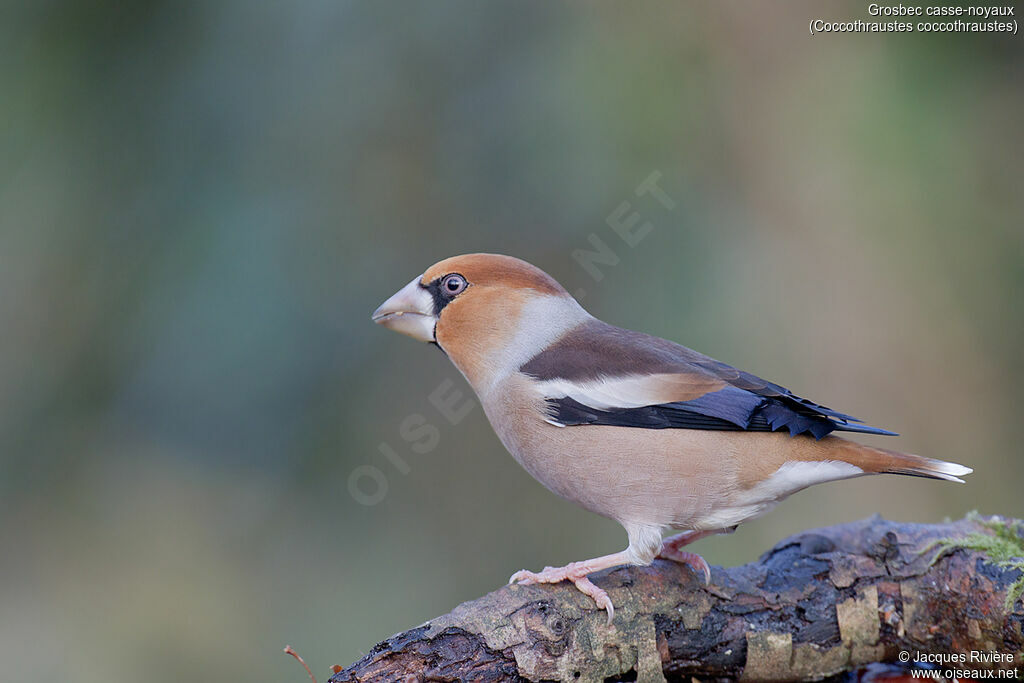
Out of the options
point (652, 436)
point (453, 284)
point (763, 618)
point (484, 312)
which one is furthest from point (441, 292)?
point (763, 618)

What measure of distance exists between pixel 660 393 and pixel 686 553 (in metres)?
0.59

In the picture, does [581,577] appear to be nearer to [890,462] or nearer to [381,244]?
[890,462]

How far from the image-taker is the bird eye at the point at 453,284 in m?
3.59

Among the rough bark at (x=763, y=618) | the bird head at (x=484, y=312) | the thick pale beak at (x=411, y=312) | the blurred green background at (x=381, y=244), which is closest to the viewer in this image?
the rough bark at (x=763, y=618)

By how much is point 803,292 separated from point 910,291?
2.08ft

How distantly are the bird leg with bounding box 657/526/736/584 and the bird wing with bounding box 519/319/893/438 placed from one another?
0.47 metres

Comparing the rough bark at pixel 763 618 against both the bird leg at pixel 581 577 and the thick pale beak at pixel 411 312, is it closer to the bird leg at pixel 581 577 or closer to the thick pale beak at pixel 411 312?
the bird leg at pixel 581 577

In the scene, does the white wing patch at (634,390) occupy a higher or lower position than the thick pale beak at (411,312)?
lower

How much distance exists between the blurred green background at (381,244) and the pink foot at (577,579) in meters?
2.52

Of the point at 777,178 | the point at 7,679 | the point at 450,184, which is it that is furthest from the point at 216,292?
the point at 777,178

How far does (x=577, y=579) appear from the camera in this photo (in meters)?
2.96

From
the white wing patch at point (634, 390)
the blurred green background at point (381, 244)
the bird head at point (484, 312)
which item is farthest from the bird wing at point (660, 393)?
the blurred green background at point (381, 244)

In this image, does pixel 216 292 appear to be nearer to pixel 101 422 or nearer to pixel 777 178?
pixel 101 422

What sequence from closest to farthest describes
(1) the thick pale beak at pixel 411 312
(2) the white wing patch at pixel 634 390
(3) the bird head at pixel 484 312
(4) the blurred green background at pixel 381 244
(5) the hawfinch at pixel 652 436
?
(5) the hawfinch at pixel 652 436 < (2) the white wing patch at pixel 634 390 < (3) the bird head at pixel 484 312 < (1) the thick pale beak at pixel 411 312 < (4) the blurred green background at pixel 381 244
